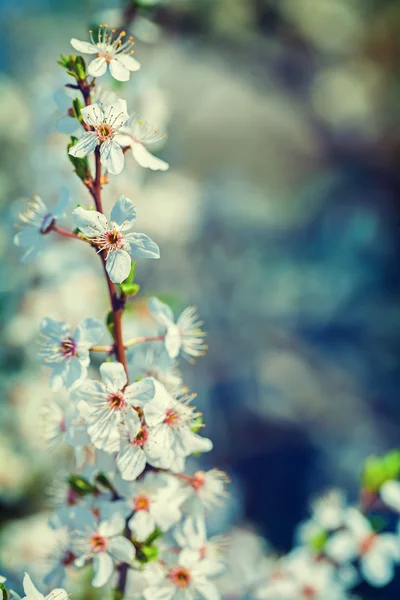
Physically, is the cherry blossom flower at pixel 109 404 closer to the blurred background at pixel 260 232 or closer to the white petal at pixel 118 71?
the white petal at pixel 118 71

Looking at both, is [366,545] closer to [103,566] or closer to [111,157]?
[103,566]

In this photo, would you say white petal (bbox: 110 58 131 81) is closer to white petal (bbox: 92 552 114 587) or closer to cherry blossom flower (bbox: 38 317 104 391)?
cherry blossom flower (bbox: 38 317 104 391)

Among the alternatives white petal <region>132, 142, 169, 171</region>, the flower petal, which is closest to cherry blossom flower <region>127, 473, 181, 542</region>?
the flower petal

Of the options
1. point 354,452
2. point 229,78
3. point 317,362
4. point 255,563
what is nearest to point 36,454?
point 255,563

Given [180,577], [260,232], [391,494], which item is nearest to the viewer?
[180,577]

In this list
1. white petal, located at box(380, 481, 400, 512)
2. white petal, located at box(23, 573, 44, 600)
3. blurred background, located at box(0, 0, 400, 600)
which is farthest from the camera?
blurred background, located at box(0, 0, 400, 600)

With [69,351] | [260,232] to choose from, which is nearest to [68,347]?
[69,351]

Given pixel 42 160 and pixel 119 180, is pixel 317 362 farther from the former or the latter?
pixel 42 160
